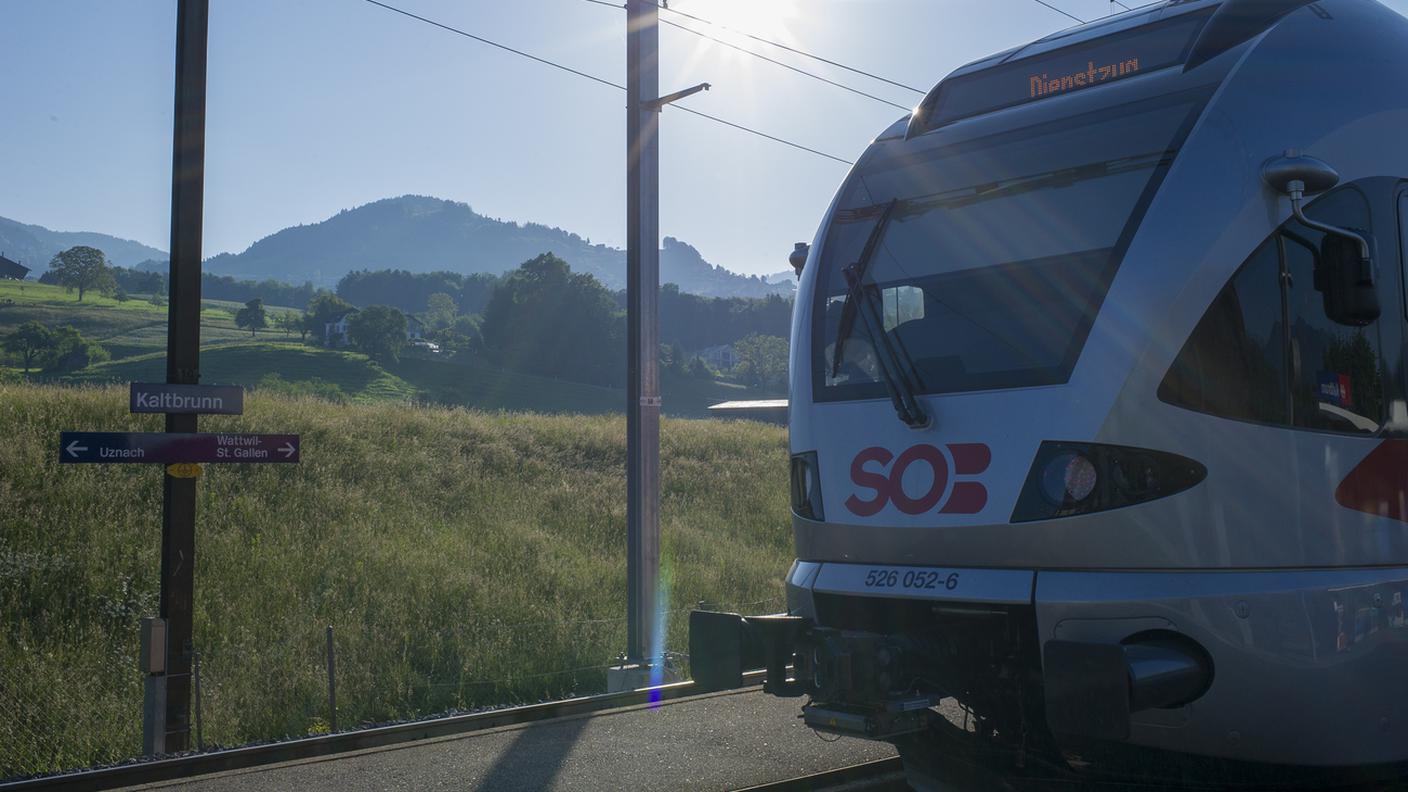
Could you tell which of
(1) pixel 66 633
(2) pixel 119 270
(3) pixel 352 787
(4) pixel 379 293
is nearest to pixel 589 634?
(1) pixel 66 633

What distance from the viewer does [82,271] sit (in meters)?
67.1

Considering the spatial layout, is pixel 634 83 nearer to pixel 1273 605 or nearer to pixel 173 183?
pixel 173 183

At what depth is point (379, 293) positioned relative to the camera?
152 metres

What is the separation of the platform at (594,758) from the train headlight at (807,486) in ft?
5.20

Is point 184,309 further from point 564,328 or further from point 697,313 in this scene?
point 697,313

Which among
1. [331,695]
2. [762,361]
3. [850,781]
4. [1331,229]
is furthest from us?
[762,361]

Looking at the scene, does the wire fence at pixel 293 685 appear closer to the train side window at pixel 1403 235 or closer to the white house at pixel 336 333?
the train side window at pixel 1403 235

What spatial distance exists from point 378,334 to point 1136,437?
2249 inches

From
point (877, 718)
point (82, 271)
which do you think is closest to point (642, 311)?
point (877, 718)

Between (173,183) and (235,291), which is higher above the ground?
(235,291)

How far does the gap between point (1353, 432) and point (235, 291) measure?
448 ft

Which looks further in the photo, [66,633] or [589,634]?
[589,634]

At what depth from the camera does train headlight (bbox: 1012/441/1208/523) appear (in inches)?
179

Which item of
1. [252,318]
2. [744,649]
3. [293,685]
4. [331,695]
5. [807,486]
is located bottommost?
[293,685]
